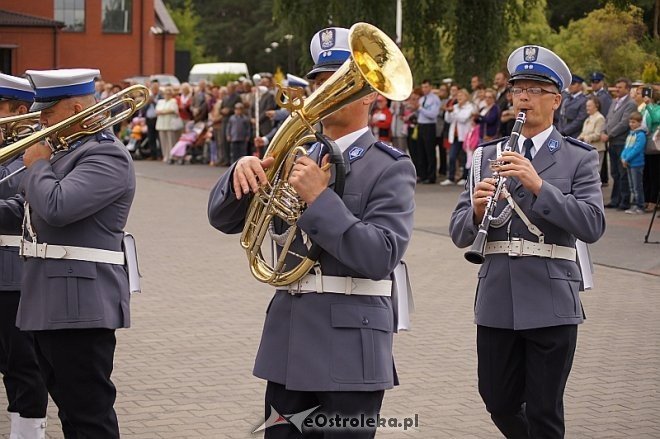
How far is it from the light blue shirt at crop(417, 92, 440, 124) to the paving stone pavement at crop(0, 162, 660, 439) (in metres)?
7.23

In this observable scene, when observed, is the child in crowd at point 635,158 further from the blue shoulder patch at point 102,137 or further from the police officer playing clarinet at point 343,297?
the police officer playing clarinet at point 343,297

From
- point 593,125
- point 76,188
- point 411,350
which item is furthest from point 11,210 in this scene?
point 593,125

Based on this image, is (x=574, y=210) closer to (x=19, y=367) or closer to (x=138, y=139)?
(x=19, y=367)

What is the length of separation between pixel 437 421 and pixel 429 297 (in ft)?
13.8

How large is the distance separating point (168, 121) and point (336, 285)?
25457 mm

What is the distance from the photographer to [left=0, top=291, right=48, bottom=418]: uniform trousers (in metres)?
6.33

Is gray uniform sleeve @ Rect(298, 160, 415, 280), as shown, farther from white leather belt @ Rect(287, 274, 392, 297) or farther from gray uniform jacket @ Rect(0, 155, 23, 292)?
gray uniform jacket @ Rect(0, 155, 23, 292)

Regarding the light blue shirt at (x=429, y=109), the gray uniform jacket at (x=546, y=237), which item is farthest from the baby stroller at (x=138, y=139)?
the gray uniform jacket at (x=546, y=237)

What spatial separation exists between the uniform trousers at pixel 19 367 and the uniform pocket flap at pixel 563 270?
8.92 ft

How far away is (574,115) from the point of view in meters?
19.3

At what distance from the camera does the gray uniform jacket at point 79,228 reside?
17.3 ft

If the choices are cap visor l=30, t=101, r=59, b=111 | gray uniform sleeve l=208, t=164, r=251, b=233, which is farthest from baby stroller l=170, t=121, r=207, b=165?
gray uniform sleeve l=208, t=164, r=251, b=233

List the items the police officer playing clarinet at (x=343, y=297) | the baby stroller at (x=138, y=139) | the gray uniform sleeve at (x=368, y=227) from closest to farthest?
1. the gray uniform sleeve at (x=368, y=227)
2. the police officer playing clarinet at (x=343, y=297)
3. the baby stroller at (x=138, y=139)

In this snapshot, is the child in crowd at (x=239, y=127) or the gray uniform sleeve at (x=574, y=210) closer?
the gray uniform sleeve at (x=574, y=210)
